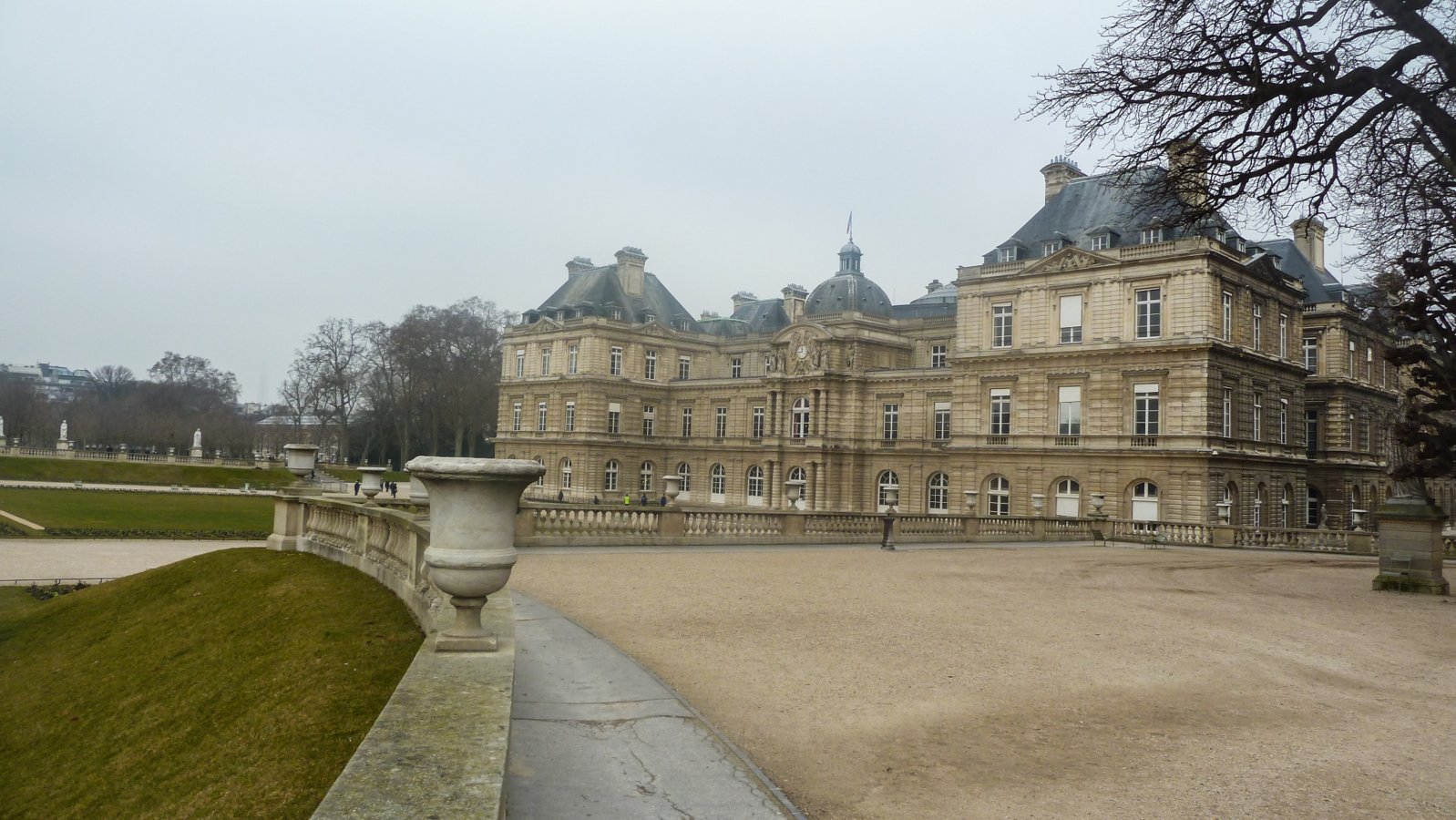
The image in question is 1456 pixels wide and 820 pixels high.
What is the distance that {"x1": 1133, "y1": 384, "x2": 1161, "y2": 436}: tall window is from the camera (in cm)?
3678

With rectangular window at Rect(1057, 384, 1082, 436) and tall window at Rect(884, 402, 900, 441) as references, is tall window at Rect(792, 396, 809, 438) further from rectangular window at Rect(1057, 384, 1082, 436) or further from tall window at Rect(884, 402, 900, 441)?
rectangular window at Rect(1057, 384, 1082, 436)

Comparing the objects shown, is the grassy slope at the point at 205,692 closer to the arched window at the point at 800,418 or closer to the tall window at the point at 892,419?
the tall window at the point at 892,419

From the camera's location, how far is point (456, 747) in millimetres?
3930

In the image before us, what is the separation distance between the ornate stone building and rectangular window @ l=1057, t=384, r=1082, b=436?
102mm

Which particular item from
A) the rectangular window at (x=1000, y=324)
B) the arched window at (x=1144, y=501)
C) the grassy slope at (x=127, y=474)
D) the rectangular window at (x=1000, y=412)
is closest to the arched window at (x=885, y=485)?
the rectangular window at (x=1000, y=412)

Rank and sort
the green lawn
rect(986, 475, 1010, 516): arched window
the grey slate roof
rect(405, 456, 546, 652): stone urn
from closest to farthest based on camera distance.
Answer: rect(405, 456, 546, 652): stone urn < the green lawn < the grey slate roof < rect(986, 475, 1010, 516): arched window

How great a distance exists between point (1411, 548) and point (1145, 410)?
21.2 meters

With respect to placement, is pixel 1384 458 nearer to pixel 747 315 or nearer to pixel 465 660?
pixel 747 315

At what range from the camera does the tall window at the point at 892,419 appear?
165 ft

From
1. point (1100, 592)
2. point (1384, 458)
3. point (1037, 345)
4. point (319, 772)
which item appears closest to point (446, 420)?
point (1037, 345)

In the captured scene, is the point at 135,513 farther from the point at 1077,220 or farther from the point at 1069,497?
the point at 1077,220

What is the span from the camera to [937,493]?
47.8 meters

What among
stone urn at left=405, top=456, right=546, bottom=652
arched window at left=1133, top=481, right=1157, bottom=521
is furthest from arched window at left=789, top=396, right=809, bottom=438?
stone urn at left=405, top=456, right=546, bottom=652

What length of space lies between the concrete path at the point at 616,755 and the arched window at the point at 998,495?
116 feet
